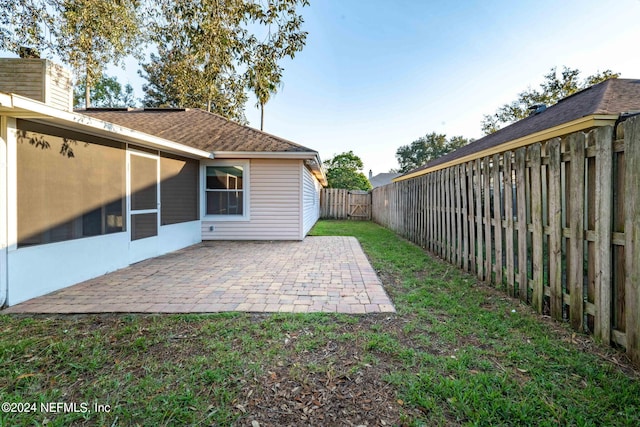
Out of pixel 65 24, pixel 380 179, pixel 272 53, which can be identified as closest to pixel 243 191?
pixel 272 53

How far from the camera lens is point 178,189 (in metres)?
7.29

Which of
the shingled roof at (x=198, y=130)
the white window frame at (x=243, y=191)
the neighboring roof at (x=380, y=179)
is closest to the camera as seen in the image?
the shingled roof at (x=198, y=130)

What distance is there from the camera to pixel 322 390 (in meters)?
1.97

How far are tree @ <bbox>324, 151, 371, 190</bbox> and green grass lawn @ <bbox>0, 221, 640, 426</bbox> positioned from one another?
2479cm

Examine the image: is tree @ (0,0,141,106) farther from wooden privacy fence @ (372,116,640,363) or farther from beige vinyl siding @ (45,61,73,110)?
wooden privacy fence @ (372,116,640,363)

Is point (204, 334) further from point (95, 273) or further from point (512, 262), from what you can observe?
point (512, 262)

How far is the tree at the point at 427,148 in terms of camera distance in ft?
116

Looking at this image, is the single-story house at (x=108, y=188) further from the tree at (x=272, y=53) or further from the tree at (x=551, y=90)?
the tree at (x=551, y=90)

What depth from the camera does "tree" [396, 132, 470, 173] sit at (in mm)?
35312

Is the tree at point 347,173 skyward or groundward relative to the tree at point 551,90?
groundward

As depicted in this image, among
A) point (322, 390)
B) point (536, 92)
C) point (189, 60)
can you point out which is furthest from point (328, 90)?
point (536, 92)

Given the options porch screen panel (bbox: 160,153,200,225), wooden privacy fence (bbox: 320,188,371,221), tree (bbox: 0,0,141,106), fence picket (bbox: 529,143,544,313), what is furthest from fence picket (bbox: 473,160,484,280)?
wooden privacy fence (bbox: 320,188,371,221)

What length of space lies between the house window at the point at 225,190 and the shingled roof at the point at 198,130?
0.71m

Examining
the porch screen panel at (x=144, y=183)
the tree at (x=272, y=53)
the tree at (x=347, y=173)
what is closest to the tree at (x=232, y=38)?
the tree at (x=272, y=53)
